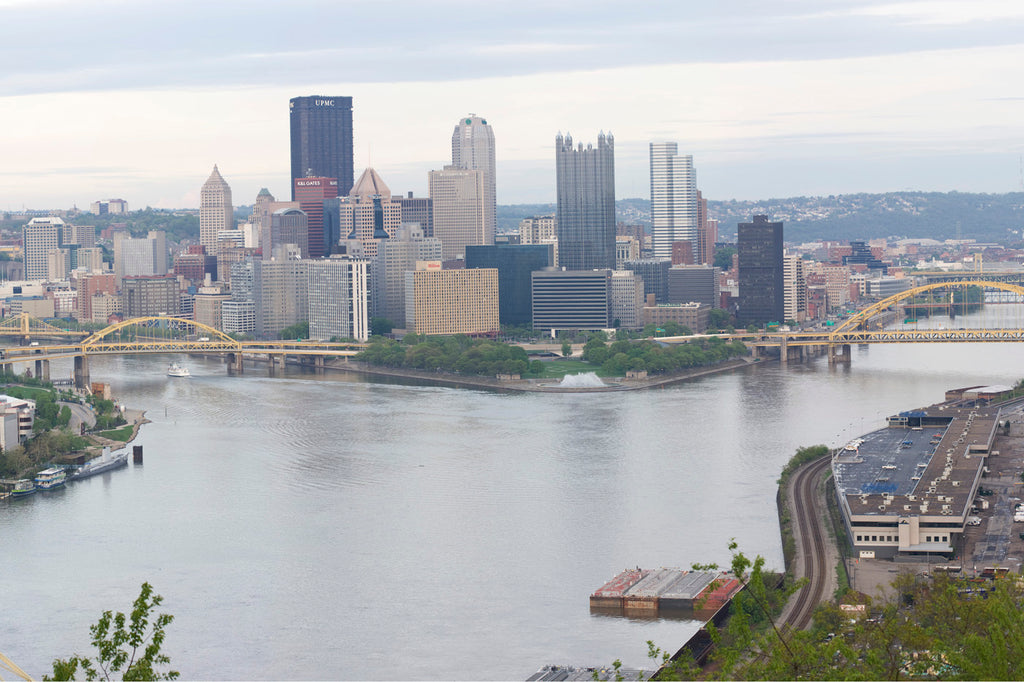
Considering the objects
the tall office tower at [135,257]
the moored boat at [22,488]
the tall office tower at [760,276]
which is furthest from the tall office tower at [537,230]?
the moored boat at [22,488]

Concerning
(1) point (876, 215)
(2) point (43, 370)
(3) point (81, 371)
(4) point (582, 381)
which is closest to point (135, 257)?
(2) point (43, 370)

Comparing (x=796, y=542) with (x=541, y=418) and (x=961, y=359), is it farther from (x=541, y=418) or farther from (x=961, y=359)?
(x=961, y=359)

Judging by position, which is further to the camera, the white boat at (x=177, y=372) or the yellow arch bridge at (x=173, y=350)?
the white boat at (x=177, y=372)

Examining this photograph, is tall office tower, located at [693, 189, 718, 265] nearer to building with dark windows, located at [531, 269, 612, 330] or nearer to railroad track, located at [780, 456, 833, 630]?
building with dark windows, located at [531, 269, 612, 330]

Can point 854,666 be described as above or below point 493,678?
above

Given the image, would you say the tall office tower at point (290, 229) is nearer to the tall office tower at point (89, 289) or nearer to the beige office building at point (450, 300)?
the tall office tower at point (89, 289)

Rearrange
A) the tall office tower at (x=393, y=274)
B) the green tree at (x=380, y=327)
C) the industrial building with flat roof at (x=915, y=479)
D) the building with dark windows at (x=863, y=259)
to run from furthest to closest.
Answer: the building with dark windows at (x=863, y=259), the tall office tower at (x=393, y=274), the green tree at (x=380, y=327), the industrial building with flat roof at (x=915, y=479)

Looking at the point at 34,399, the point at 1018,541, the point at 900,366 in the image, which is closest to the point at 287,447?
the point at 34,399
